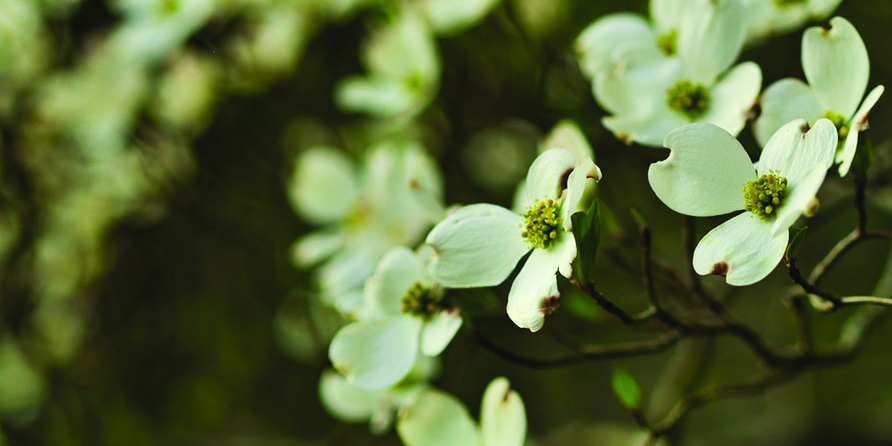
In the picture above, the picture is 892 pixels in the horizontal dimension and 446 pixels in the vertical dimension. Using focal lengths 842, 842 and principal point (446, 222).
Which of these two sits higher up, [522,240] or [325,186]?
[522,240]

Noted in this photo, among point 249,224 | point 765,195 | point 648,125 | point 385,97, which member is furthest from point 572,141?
point 249,224

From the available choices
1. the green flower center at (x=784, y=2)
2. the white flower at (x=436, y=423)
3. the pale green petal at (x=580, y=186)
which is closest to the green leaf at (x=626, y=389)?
the white flower at (x=436, y=423)

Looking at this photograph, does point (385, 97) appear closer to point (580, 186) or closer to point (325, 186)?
point (325, 186)

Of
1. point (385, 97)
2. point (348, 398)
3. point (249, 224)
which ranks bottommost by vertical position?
point (249, 224)

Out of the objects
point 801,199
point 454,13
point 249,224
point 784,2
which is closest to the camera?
point 801,199

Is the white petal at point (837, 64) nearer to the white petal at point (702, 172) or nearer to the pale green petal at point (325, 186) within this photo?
the white petal at point (702, 172)
